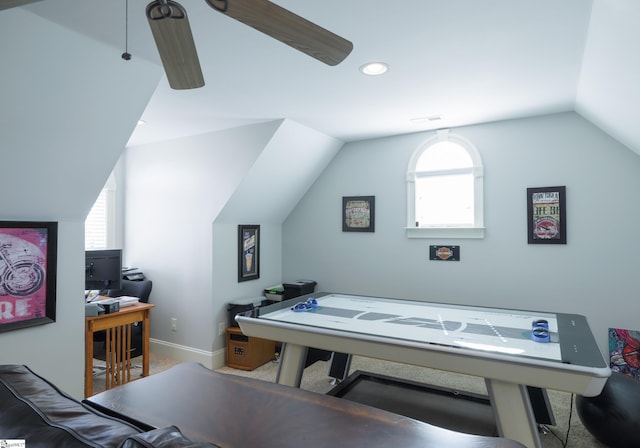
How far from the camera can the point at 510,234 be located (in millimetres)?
3580

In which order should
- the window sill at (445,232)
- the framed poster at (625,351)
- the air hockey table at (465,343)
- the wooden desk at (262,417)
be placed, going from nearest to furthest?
the wooden desk at (262,417), the air hockey table at (465,343), the framed poster at (625,351), the window sill at (445,232)

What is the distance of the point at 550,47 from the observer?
217 cm

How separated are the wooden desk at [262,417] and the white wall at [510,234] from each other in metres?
2.93

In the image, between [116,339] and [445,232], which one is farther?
[445,232]

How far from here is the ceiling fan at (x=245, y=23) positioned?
1.10 m

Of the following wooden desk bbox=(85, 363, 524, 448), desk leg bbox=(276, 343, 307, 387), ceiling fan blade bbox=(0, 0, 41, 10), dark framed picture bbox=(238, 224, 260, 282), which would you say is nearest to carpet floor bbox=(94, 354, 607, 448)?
desk leg bbox=(276, 343, 307, 387)

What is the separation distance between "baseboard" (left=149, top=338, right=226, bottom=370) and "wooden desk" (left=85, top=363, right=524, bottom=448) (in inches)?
107

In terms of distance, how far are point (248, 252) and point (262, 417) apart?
325 centimetres

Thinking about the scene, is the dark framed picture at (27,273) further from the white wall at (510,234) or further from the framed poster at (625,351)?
the framed poster at (625,351)

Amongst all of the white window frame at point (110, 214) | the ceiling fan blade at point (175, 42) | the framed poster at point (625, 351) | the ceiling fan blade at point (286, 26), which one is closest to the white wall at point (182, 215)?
the white window frame at point (110, 214)

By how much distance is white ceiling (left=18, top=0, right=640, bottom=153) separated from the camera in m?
1.79

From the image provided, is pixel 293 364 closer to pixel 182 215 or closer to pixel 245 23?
pixel 245 23

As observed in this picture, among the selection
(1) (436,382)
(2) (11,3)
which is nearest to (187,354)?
(1) (436,382)

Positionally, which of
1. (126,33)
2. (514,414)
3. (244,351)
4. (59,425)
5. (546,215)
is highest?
(126,33)
